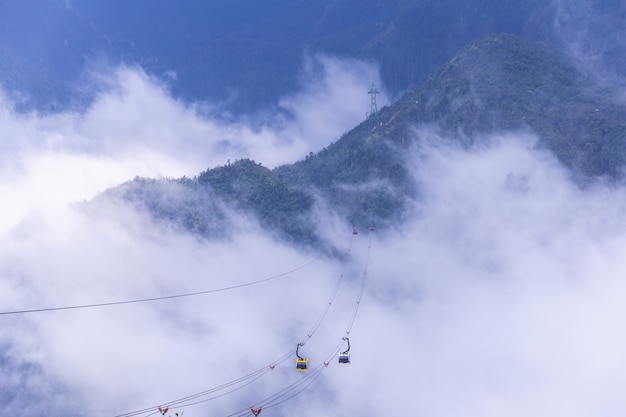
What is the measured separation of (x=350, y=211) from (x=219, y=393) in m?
49.4

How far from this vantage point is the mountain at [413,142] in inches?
6240

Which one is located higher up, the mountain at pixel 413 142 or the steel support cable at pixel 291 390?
the mountain at pixel 413 142

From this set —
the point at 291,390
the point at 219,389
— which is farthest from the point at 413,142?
the point at 219,389

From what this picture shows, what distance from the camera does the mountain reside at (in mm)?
158500

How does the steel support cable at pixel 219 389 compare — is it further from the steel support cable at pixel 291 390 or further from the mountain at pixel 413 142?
the mountain at pixel 413 142

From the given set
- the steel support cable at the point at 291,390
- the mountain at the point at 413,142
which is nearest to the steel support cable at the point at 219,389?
the steel support cable at the point at 291,390

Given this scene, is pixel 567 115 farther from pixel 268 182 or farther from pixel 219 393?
pixel 219 393

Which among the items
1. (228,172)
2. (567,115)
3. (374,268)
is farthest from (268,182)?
(567,115)

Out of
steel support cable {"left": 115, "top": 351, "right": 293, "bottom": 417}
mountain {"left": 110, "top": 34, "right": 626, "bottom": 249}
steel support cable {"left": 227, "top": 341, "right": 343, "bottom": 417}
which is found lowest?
steel support cable {"left": 227, "top": 341, "right": 343, "bottom": 417}

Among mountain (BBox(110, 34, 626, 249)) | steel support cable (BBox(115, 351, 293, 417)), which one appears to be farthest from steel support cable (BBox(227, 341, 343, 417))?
mountain (BBox(110, 34, 626, 249))

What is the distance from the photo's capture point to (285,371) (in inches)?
6373

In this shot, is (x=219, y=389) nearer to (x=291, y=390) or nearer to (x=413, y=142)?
(x=291, y=390)

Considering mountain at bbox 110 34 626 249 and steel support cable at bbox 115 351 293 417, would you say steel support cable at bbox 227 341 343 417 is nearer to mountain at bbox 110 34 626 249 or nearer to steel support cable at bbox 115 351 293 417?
steel support cable at bbox 115 351 293 417

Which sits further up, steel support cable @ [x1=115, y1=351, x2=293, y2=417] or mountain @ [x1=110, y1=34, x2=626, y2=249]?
mountain @ [x1=110, y1=34, x2=626, y2=249]
